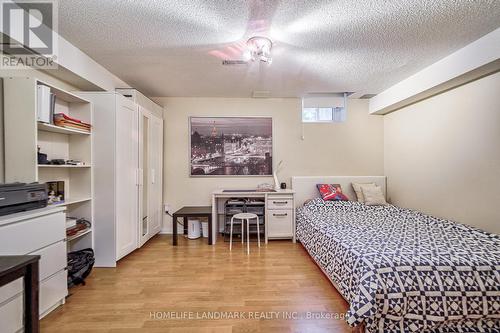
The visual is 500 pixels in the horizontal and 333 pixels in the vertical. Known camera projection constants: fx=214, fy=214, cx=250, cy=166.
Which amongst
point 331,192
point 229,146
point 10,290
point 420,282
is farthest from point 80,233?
point 331,192

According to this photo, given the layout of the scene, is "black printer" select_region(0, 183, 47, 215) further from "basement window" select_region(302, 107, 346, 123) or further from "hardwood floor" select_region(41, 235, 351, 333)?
"basement window" select_region(302, 107, 346, 123)

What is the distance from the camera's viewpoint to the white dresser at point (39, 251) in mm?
1352

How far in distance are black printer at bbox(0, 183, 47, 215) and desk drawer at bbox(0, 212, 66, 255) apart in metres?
0.12

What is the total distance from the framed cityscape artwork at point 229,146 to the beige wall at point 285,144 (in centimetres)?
11

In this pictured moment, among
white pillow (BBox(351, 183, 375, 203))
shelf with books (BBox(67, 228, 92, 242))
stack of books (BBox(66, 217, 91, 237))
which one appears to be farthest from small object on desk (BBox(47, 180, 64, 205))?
white pillow (BBox(351, 183, 375, 203))

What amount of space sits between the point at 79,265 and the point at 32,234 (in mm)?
808

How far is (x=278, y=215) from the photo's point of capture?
3.33 metres

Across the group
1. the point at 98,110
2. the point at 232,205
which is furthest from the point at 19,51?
the point at 232,205

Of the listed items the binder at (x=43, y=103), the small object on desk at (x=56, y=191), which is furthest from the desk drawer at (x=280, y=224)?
the binder at (x=43, y=103)

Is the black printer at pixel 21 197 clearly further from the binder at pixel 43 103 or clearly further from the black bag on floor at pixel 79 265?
the black bag on floor at pixel 79 265

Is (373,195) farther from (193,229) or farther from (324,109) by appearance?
(193,229)

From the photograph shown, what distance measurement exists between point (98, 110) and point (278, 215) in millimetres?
2749

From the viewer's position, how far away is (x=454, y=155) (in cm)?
256

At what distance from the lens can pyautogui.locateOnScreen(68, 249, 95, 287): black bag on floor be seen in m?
2.09
